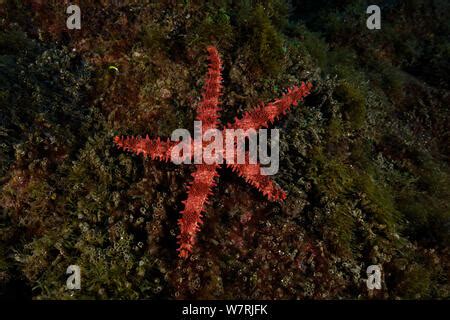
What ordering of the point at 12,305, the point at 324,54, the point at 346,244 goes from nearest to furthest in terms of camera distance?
the point at 12,305 → the point at 346,244 → the point at 324,54

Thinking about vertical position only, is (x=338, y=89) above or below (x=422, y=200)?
above

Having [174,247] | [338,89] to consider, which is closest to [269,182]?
[174,247]

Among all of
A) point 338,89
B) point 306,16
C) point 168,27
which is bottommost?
point 338,89

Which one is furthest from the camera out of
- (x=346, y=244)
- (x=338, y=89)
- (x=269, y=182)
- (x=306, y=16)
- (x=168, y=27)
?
(x=306, y=16)

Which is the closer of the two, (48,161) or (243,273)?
(243,273)

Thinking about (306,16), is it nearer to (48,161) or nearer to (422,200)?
(422,200)

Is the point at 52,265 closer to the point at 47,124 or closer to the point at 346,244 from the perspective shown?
the point at 47,124

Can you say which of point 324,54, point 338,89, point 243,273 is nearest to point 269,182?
point 243,273
